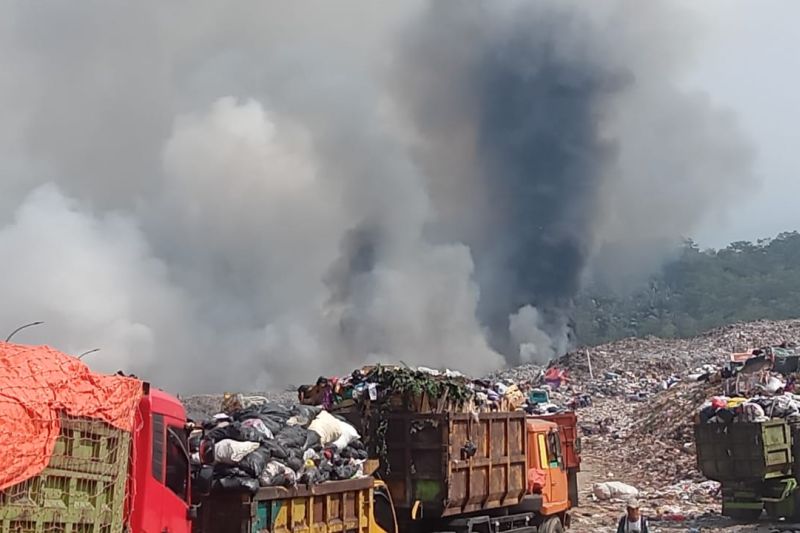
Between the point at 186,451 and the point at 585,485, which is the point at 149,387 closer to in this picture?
the point at 186,451

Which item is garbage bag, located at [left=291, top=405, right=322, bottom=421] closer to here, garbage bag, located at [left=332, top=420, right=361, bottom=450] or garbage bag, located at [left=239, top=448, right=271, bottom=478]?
garbage bag, located at [left=332, top=420, right=361, bottom=450]

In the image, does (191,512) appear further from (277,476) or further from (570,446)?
(570,446)

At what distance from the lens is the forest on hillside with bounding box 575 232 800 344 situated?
61.3 m

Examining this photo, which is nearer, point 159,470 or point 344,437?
point 159,470

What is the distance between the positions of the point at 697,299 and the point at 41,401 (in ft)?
226

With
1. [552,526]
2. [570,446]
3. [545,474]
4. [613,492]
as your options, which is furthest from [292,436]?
[613,492]

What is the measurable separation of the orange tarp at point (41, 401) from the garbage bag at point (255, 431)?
1694 mm

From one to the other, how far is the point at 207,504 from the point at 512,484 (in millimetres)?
5288

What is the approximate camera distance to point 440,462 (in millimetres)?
10164

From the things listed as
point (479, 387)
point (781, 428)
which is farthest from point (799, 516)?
point (479, 387)

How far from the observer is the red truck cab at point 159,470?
6.16 m

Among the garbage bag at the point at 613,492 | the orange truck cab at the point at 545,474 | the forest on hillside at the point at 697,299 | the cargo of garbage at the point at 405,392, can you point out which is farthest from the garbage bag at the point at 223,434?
the forest on hillside at the point at 697,299

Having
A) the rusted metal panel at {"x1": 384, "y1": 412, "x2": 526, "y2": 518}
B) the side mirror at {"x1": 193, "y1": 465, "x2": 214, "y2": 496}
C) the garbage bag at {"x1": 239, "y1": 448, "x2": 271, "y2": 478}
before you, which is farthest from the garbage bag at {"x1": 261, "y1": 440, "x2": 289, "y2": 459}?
the rusted metal panel at {"x1": 384, "y1": 412, "x2": 526, "y2": 518}

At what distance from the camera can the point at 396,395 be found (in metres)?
10.5
